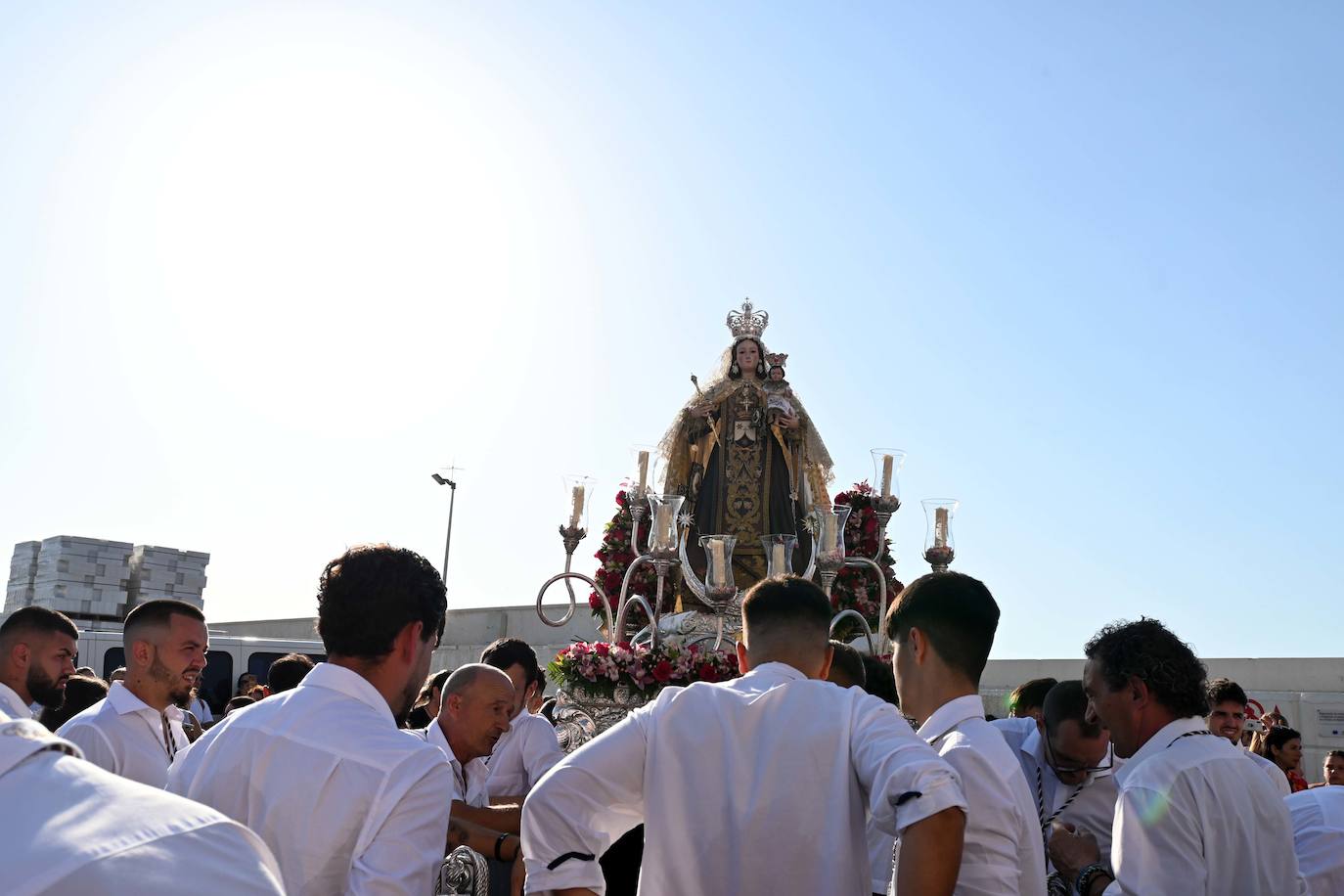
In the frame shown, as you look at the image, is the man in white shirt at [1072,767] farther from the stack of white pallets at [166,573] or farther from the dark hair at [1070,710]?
the stack of white pallets at [166,573]

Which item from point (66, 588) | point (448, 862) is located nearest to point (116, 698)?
point (448, 862)

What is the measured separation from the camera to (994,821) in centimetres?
295

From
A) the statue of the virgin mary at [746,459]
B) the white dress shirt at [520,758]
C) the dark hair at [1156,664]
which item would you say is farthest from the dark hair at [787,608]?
the statue of the virgin mary at [746,459]

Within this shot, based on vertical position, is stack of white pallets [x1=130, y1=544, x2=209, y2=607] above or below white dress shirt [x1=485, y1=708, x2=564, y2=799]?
above

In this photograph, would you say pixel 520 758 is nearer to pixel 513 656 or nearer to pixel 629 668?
pixel 513 656

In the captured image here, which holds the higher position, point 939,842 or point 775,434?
point 775,434

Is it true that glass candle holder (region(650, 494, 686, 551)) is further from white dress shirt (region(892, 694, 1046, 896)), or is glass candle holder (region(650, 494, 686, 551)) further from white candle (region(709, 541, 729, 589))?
white dress shirt (region(892, 694, 1046, 896))

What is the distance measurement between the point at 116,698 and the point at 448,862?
1592mm

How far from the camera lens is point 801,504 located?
13148 mm

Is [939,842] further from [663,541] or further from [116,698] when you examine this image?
[663,541]

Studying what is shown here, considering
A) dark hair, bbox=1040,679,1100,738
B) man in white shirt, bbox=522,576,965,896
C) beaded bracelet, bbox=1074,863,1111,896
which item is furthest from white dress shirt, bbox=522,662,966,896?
dark hair, bbox=1040,679,1100,738

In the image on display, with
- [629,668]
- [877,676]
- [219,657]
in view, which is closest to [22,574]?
[219,657]

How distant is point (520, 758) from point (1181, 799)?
3520mm

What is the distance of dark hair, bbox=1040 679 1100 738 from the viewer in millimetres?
4105
